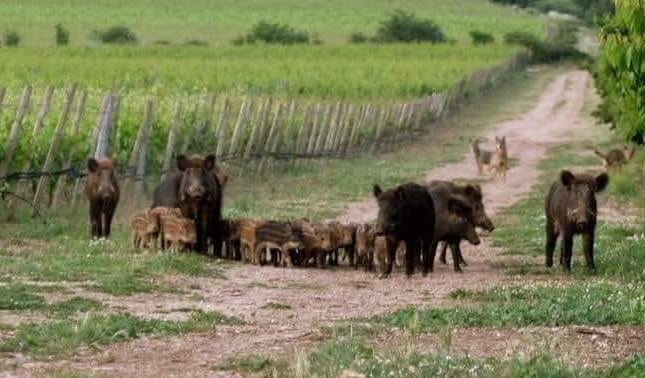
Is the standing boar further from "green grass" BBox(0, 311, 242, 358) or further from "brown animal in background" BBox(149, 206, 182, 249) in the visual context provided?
"green grass" BBox(0, 311, 242, 358)

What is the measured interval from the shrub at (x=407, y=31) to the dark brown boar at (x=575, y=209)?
84.7 metres

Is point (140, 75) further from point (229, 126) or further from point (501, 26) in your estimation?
point (501, 26)

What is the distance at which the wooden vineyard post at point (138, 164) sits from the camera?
2620 centimetres

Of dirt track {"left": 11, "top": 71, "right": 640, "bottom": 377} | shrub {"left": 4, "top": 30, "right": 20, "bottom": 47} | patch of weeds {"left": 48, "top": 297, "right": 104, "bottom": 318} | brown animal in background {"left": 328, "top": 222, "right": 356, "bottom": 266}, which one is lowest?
dirt track {"left": 11, "top": 71, "right": 640, "bottom": 377}

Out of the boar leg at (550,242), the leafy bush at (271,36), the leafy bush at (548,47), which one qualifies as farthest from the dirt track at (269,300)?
the leafy bush at (548,47)

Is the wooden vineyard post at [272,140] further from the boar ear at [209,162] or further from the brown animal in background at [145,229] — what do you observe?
the brown animal in background at [145,229]

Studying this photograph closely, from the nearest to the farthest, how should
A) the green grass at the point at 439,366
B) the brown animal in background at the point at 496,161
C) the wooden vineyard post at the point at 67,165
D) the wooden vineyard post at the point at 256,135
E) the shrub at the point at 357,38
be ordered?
1. the green grass at the point at 439,366
2. the wooden vineyard post at the point at 67,165
3. the wooden vineyard post at the point at 256,135
4. the brown animal in background at the point at 496,161
5. the shrub at the point at 357,38

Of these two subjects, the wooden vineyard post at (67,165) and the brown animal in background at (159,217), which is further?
the wooden vineyard post at (67,165)

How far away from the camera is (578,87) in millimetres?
74938

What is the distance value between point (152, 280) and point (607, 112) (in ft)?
78.4

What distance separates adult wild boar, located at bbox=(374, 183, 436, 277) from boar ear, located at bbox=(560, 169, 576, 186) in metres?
1.43

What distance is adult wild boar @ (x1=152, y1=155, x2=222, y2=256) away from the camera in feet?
65.5

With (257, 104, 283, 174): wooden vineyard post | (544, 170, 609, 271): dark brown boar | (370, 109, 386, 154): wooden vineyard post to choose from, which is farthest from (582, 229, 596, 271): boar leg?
(370, 109, 386, 154): wooden vineyard post

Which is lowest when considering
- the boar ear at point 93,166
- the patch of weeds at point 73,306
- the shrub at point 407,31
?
the patch of weeds at point 73,306
